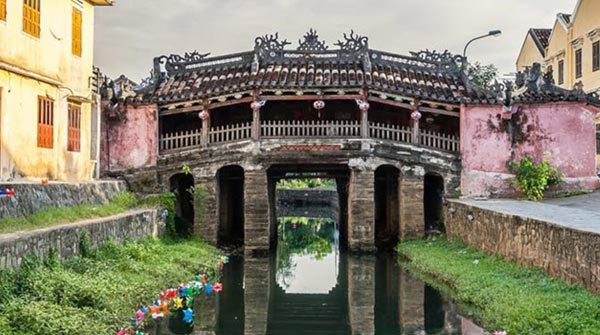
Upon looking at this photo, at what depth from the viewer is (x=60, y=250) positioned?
40.5 ft

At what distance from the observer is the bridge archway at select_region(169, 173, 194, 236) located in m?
22.7

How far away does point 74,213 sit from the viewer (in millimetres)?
15328

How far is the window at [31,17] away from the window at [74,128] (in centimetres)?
279

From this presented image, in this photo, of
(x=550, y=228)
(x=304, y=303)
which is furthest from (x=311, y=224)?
(x=550, y=228)

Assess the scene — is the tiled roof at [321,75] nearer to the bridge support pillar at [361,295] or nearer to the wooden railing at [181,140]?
the wooden railing at [181,140]

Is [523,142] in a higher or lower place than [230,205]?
higher

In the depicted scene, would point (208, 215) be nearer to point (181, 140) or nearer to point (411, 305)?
point (181, 140)

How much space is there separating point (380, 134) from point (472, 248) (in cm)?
643

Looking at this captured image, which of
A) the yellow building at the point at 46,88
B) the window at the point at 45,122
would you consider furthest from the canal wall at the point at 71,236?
the window at the point at 45,122

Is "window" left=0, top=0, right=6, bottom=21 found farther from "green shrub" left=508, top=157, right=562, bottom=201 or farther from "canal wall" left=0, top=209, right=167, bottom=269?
"green shrub" left=508, top=157, right=562, bottom=201

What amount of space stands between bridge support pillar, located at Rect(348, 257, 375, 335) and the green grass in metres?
5.77

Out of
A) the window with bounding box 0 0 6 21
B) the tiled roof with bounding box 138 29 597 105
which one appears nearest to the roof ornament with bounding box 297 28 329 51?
the tiled roof with bounding box 138 29 597 105

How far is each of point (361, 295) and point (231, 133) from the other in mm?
9107

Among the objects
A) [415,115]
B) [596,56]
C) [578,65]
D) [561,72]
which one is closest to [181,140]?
[415,115]
